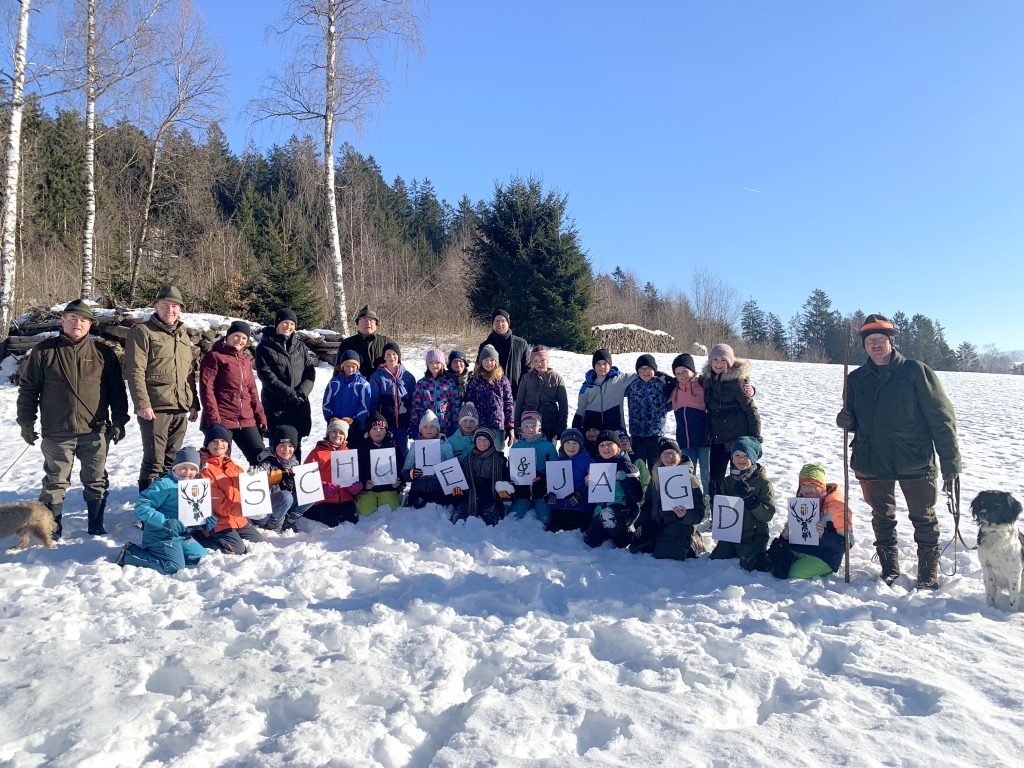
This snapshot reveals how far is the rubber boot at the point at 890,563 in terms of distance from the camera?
4.66 metres

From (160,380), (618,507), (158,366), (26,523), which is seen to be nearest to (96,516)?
(26,523)

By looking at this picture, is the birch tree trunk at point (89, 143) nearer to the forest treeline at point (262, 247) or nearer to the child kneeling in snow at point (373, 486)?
the forest treeline at point (262, 247)

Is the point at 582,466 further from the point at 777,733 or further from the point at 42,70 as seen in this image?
the point at 42,70

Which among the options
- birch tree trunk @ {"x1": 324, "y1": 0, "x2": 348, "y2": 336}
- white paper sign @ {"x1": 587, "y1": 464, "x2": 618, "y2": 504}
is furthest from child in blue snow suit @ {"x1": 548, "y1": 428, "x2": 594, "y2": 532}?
birch tree trunk @ {"x1": 324, "y1": 0, "x2": 348, "y2": 336}

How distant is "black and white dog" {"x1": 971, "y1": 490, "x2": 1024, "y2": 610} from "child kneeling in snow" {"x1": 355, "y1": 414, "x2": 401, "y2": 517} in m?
4.87

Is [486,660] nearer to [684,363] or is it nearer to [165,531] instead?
[165,531]

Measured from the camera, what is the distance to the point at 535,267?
1977cm

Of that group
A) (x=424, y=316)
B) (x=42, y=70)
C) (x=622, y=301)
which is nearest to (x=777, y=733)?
(x=42, y=70)

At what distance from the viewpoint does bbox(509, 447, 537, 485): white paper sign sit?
601 centimetres

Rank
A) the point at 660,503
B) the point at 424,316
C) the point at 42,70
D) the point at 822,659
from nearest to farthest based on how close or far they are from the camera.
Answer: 1. the point at 822,659
2. the point at 660,503
3. the point at 42,70
4. the point at 424,316

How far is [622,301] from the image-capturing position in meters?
42.9

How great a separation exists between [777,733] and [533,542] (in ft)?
9.48

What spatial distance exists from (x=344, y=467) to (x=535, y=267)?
48.3ft

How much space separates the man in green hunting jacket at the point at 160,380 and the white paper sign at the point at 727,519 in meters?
4.85
